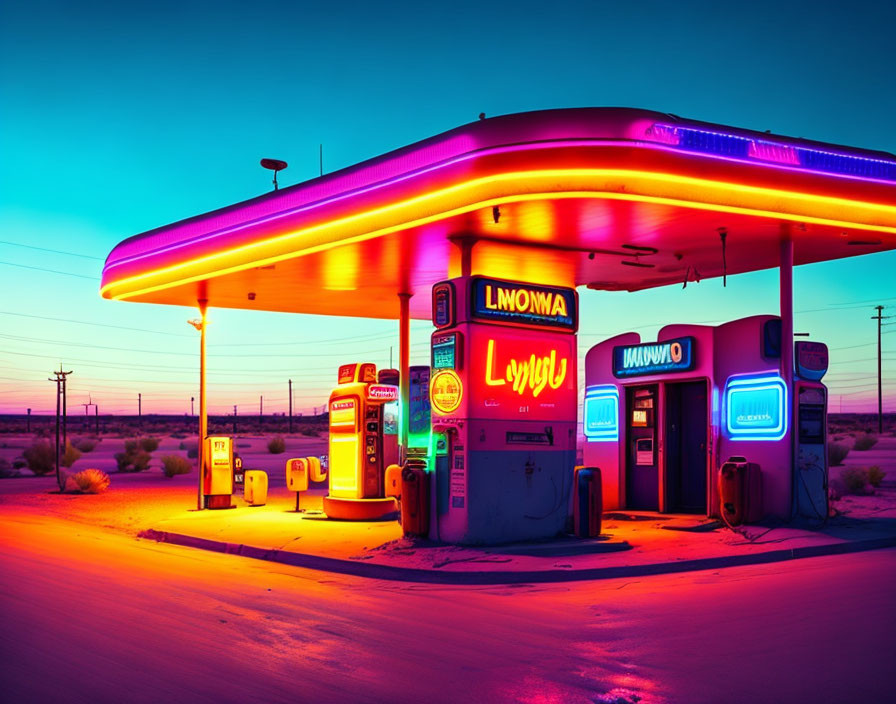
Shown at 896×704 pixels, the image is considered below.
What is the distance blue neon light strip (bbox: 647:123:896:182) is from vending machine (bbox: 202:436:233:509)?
1203 cm

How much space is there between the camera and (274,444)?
185 ft

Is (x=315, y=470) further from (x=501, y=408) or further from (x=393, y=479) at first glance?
(x=501, y=408)

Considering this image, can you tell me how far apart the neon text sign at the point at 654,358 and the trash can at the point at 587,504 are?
14.3ft

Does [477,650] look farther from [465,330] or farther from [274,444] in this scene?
[274,444]

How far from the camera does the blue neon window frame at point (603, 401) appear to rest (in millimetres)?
20438

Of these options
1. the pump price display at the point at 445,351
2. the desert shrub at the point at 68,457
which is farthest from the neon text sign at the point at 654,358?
the desert shrub at the point at 68,457

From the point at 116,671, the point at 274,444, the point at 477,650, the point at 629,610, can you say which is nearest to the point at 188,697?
the point at 116,671

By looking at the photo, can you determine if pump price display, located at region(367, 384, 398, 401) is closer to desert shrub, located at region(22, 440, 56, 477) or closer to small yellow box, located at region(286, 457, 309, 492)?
small yellow box, located at region(286, 457, 309, 492)

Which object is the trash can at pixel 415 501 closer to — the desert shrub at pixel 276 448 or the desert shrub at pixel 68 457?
the desert shrub at pixel 68 457

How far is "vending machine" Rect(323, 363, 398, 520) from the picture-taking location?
61.0 feet

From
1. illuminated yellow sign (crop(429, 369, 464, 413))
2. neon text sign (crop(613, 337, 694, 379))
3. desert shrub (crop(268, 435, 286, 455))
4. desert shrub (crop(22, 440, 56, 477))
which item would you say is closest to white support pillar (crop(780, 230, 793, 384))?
neon text sign (crop(613, 337, 694, 379))

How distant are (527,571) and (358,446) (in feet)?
24.2

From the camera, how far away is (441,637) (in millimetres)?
8391

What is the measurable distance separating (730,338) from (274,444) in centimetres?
4210
